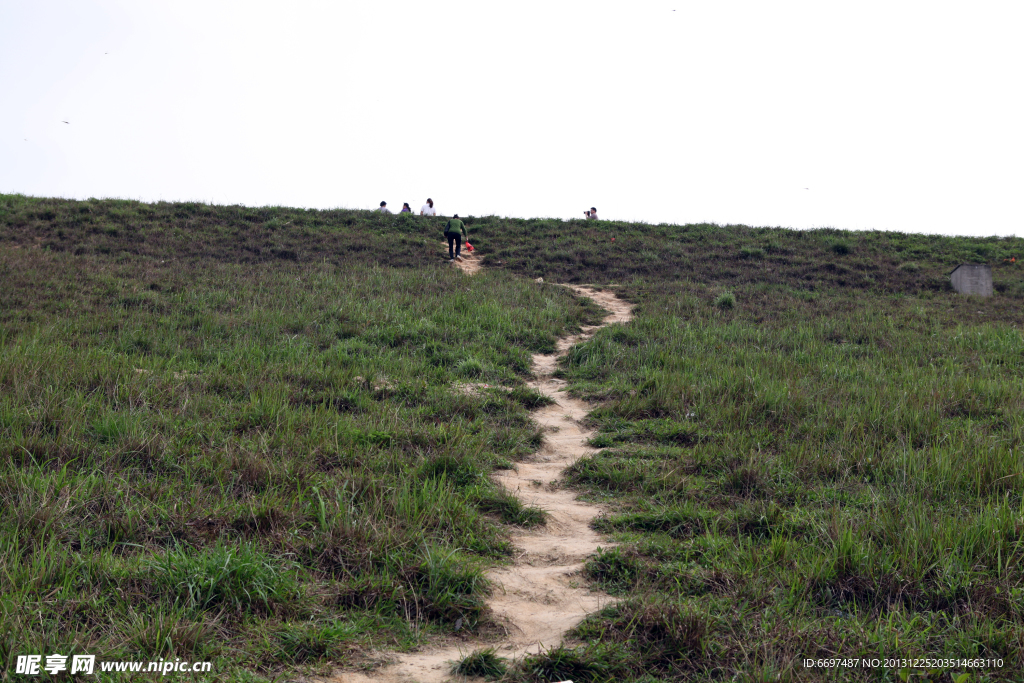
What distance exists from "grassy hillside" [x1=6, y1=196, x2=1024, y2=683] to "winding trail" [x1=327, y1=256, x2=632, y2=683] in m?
0.15

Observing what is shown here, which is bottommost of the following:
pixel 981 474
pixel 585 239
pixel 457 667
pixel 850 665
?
pixel 457 667

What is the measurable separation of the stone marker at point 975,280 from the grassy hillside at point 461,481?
655 centimetres

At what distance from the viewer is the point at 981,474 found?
448cm

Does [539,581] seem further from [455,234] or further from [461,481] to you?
[455,234]

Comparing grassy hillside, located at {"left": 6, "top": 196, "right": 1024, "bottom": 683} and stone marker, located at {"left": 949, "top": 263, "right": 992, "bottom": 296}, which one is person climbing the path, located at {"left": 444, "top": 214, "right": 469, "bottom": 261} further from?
stone marker, located at {"left": 949, "top": 263, "right": 992, "bottom": 296}

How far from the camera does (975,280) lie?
1788 cm

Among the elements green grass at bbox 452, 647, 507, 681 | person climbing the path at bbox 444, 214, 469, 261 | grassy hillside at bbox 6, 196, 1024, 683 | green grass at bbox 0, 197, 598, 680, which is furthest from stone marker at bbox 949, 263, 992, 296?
green grass at bbox 452, 647, 507, 681

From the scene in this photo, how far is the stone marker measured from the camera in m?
17.7

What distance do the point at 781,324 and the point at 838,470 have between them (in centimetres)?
853

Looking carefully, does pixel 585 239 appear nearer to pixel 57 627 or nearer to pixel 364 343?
pixel 364 343

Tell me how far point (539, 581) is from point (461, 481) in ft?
4.70

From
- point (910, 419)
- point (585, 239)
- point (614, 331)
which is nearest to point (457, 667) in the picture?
point (910, 419)

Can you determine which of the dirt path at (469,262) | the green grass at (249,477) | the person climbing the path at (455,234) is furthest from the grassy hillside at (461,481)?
the person climbing the path at (455,234)

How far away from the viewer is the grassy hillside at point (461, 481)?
2842mm
